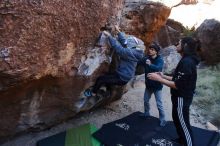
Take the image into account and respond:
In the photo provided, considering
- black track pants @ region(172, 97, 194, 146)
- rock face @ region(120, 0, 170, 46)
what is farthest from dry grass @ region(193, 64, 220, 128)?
rock face @ region(120, 0, 170, 46)

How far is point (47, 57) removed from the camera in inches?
180

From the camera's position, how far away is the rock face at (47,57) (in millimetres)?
4074

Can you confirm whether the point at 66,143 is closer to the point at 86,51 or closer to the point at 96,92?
the point at 96,92

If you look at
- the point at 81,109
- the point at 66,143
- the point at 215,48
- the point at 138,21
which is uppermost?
the point at 138,21

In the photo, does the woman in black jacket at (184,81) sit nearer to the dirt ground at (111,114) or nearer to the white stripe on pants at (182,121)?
the white stripe on pants at (182,121)

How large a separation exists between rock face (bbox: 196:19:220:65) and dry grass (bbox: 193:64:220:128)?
676mm

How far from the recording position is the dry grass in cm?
746

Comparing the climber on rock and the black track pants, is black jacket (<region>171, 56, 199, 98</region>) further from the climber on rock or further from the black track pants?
the climber on rock

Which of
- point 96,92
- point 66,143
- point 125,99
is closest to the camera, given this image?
point 66,143

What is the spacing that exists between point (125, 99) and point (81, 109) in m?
1.77

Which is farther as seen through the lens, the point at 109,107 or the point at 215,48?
the point at 215,48

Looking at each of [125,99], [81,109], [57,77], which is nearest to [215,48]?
[125,99]

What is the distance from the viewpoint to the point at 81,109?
19.5 feet

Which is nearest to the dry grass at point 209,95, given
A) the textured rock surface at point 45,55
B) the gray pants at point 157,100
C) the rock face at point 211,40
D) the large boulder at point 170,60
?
the rock face at point 211,40
